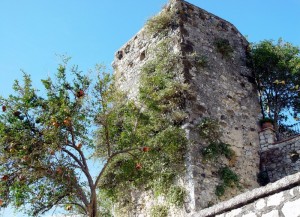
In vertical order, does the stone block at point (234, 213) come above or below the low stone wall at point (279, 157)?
below

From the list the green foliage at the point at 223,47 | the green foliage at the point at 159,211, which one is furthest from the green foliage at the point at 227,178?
the green foliage at the point at 223,47

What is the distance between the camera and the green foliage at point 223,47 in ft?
38.9

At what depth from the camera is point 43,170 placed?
7766 mm

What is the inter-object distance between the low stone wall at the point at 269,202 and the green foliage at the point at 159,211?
5205 millimetres

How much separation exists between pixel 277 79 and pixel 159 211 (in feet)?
17.3

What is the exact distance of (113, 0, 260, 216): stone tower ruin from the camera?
9.49 meters

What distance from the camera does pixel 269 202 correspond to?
12.3 ft

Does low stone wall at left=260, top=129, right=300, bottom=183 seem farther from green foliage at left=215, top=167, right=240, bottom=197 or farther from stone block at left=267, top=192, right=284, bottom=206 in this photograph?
stone block at left=267, top=192, right=284, bottom=206

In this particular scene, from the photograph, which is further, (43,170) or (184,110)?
(184,110)

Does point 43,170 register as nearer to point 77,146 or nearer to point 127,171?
point 77,146

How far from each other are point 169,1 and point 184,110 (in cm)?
352

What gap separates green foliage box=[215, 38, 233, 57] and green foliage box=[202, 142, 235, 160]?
2.87 m

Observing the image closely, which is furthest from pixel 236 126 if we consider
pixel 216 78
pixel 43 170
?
pixel 43 170

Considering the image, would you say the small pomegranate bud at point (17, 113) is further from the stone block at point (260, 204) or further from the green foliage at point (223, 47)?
the green foliage at point (223, 47)
